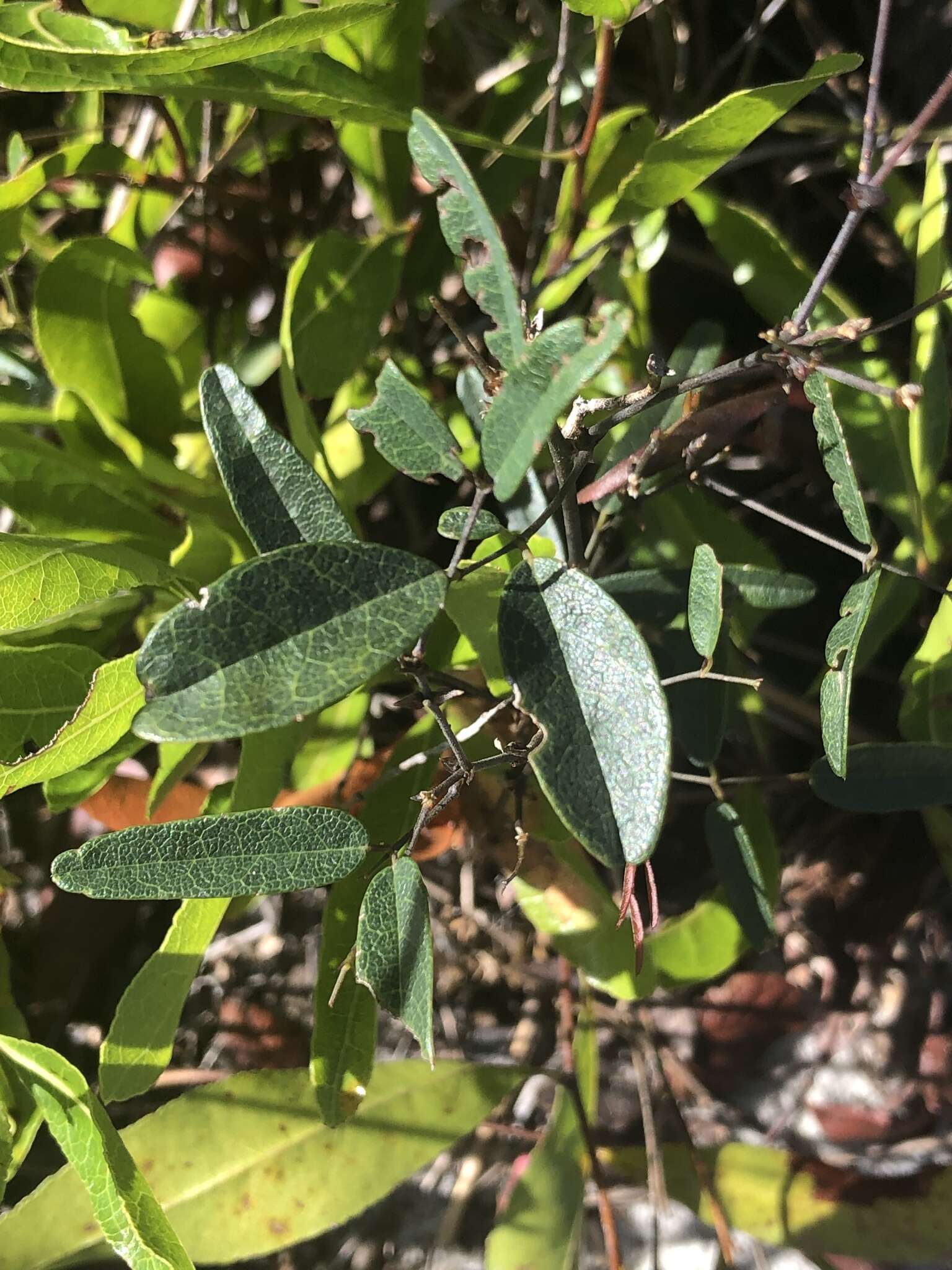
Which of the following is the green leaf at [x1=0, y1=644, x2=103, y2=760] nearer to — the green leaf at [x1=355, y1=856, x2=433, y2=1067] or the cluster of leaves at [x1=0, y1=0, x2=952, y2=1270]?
the cluster of leaves at [x1=0, y1=0, x2=952, y2=1270]

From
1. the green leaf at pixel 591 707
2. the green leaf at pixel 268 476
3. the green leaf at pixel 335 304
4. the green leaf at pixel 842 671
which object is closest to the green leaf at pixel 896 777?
the green leaf at pixel 842 671

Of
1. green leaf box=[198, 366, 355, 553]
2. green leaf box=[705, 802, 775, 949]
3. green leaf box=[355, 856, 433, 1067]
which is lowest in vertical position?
green leaf box=[705, 802, 775, 949]

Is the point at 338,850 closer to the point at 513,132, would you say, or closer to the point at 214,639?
the point at 214,639

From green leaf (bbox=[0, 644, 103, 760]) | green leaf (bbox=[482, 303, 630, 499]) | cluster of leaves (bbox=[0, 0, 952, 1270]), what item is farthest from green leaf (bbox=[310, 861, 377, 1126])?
green leaf (bbox=[482, 303, 630, 499])

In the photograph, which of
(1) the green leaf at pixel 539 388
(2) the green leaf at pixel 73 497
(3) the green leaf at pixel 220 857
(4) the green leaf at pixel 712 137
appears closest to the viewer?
(1) the green leaf at pixel 539 388

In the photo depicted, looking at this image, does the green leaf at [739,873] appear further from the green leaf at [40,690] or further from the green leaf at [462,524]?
the green leaf at [40,690]

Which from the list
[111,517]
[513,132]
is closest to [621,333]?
[111,517]
